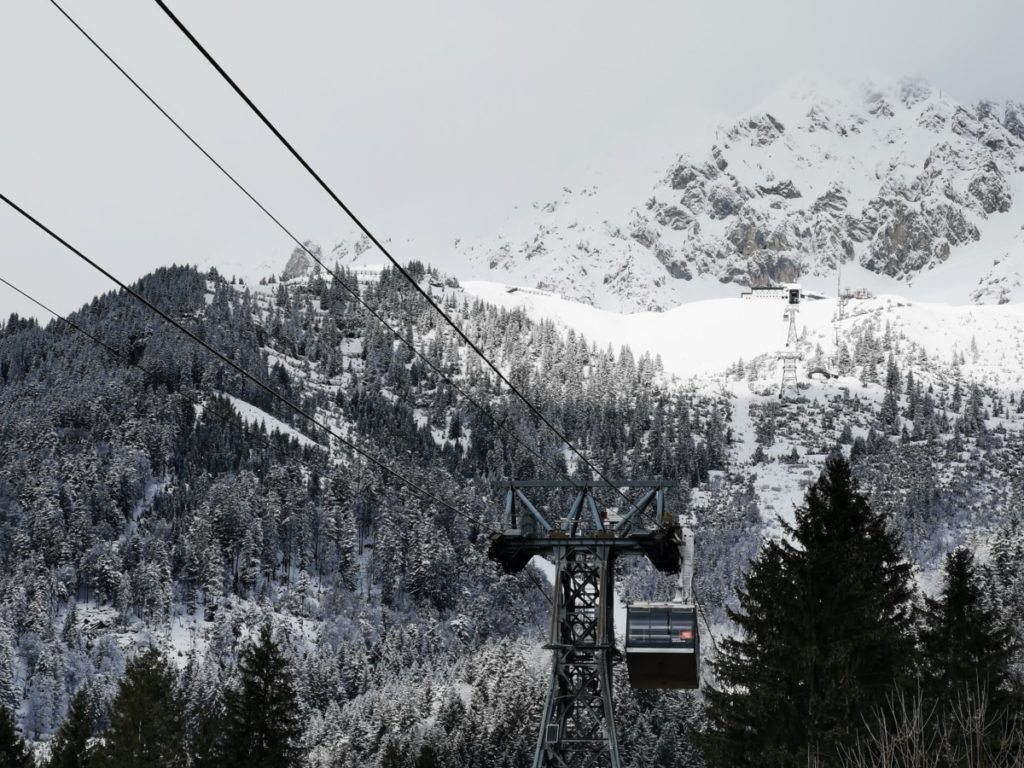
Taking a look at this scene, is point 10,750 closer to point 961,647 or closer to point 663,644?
point 663,644

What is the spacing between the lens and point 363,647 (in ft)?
511

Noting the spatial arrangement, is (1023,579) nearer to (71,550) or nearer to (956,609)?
(956,609)

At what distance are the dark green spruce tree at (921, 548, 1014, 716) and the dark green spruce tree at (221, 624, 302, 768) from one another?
1838cm

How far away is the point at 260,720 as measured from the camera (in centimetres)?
3625

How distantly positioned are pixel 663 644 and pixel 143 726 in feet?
75.2

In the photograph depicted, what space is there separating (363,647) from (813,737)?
138 meters

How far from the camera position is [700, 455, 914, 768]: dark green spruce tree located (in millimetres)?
22266

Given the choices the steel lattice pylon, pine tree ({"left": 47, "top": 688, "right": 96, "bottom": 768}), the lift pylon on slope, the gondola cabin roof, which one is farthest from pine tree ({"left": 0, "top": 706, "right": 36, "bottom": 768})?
the gondola cabin roof

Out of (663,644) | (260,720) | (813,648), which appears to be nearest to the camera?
(813,648)

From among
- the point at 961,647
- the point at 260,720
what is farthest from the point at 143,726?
the point at 961,647

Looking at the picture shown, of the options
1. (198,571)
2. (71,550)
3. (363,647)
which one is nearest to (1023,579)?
(363,647)

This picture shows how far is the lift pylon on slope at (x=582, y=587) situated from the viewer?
90.7ft

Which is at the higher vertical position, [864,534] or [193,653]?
[864,534]

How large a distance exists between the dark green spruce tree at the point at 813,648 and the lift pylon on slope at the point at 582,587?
3.34m
